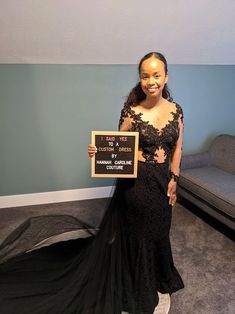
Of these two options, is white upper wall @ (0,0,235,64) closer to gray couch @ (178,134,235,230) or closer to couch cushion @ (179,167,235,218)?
gray couch @ (178,134,235,230)

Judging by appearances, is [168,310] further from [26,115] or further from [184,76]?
[184,76]

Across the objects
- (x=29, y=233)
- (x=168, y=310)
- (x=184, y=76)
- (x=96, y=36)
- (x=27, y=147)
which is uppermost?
(x=96, y=36)

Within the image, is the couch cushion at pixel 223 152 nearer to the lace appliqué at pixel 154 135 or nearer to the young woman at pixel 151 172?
the young woman at pixel 151 172

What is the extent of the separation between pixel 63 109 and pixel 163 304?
1.87 metres

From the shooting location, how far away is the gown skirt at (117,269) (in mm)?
1516

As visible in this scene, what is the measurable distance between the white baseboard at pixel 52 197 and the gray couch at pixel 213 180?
0.86 meters

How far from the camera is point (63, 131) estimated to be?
2863mm

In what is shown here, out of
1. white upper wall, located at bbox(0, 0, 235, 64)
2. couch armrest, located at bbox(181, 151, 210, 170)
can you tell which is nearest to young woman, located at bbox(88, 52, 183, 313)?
white upper wall, located at bbox(0, 0, 235, 64)

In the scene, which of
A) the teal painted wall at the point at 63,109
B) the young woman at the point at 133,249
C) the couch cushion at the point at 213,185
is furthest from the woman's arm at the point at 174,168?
the teal painted wall at the point at 63,109

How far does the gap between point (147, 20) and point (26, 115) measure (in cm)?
134

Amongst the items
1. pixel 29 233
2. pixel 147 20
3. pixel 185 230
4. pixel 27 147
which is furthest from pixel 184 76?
pixel 29 233

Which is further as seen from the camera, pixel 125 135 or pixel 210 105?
pixel 210 105

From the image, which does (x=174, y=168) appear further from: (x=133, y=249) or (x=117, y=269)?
(x=117, y=269)

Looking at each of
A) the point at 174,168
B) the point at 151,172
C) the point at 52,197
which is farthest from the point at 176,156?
the point at 52,197
